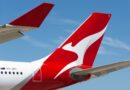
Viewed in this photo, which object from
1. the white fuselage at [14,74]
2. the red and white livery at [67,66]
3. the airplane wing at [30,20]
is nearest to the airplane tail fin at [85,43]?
the red and white livery at [67,66]

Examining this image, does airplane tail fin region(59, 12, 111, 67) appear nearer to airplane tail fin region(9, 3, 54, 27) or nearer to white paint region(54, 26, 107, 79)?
white paint region(54, 26, 107, 79)

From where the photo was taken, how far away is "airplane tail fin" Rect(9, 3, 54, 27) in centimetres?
1461

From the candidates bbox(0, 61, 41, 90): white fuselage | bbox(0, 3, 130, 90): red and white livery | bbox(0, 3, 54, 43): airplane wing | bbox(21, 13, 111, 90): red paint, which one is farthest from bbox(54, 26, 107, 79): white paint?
bbox(0, 3, 54, 43): airplane wing

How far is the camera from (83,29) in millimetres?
25484

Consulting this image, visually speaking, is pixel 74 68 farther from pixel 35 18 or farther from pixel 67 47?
pixel 35 18

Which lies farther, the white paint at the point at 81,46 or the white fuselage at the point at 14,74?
the white paint at the point at 81,46

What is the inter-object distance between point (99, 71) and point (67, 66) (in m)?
2.52

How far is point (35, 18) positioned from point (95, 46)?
11495 millimetres

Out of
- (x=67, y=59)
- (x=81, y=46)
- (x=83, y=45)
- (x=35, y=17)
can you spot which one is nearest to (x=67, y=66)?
(x=67, y=59)

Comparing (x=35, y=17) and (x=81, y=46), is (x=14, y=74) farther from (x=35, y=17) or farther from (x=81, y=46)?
(x=35, y=17)

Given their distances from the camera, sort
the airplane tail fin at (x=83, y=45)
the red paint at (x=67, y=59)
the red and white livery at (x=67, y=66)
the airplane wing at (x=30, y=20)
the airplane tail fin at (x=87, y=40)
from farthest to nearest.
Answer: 1. the airplane tail fin at (x=87, y=40)
2. the airplane tail fin at (x=83, y=45)
3. the red paint at (x=67, y=59)
4. the red and white livery at (x=67, y=66)
5. the airplane wing at (x=30, y=20)

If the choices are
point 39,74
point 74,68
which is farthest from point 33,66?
point 74,68

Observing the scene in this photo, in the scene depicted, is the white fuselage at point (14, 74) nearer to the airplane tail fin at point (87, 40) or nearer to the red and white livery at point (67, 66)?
the red and white livery at point (67, 66)

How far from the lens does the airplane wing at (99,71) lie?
21434mm
